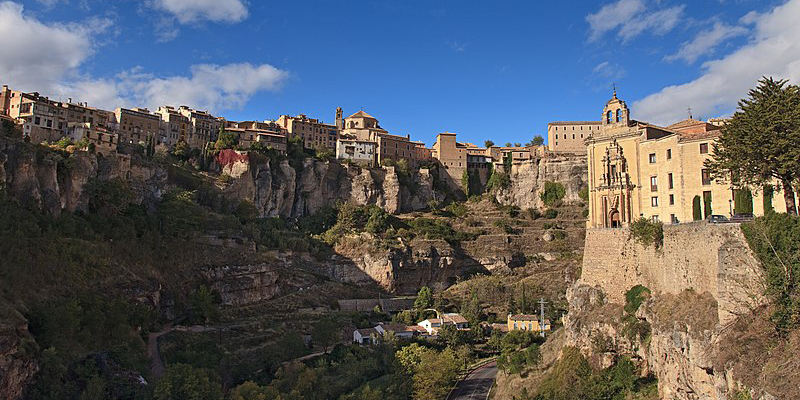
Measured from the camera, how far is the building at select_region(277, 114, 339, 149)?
7019 cm

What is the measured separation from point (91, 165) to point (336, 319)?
20933 mm

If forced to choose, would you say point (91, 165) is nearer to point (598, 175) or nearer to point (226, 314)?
point (226, 314)

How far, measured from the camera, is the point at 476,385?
31297 mm

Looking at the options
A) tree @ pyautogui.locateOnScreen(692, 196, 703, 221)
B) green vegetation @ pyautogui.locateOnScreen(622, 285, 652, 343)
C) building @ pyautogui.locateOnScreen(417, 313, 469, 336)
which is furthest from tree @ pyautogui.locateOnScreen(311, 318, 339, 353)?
tree @ pyautogui.locateOnScreen(692, 196, 703, 221)

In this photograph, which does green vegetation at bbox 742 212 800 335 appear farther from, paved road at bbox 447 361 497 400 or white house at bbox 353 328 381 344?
white house at bbox 353 328 381 344

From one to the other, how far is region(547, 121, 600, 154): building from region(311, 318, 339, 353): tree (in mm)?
42173

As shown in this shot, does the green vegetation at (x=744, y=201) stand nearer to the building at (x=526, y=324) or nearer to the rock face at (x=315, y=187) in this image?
the building at (x=526, y=324)

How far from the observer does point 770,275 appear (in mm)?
14406

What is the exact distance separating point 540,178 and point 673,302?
49.3m

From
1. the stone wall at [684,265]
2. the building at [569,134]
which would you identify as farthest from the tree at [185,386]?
the building at [569,134]

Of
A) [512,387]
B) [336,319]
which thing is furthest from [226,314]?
[512,387]

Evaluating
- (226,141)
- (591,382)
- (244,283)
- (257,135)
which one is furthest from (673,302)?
(257,135)

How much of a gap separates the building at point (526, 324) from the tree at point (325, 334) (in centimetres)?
1364

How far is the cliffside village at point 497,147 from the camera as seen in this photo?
74.6 feet
